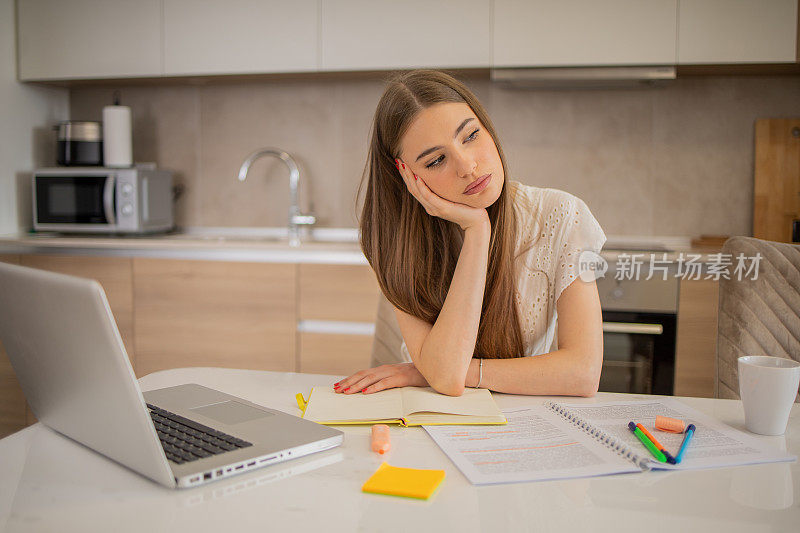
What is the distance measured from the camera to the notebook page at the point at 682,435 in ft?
2.81

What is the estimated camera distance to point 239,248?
2.77m

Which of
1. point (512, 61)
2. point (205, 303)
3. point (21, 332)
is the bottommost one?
point (205, 303)

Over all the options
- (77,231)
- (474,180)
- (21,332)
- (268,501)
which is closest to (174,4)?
(77,231)

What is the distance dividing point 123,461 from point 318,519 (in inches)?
10.4

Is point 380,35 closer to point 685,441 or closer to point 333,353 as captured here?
point 333,353

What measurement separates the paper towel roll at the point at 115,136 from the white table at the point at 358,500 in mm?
2492

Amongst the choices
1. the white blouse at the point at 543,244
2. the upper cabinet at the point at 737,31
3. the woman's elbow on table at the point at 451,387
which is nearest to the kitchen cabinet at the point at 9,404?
the white blouse at the point at 543,244

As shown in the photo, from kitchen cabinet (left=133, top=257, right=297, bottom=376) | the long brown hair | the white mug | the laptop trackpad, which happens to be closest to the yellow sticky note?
the laptop trackpad

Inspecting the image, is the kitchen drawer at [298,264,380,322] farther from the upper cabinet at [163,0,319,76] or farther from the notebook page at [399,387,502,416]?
the notebook page at [399,387,502,416]

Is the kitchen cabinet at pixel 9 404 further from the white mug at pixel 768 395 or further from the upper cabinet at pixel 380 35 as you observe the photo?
the white mug at pixel 768 395

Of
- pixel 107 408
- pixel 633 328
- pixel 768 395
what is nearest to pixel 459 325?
pixel 768 395

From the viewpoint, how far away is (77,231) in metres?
3.13

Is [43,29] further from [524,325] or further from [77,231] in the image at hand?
[524,325]

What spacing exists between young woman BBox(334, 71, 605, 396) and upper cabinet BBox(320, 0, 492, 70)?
54.1 inches
